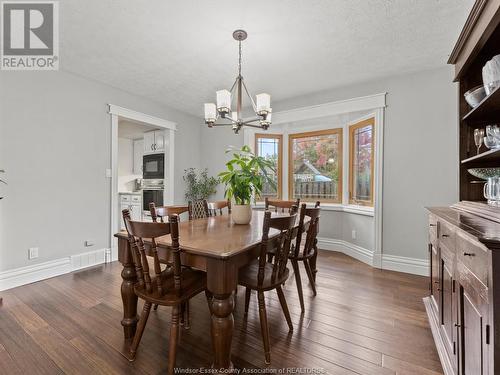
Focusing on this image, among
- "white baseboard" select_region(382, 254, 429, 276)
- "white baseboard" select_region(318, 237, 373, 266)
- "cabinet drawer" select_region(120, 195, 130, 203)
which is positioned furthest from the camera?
"cabinet drawer" select_region(120, 195, 130, 203)

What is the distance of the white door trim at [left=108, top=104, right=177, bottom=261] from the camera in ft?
11.8

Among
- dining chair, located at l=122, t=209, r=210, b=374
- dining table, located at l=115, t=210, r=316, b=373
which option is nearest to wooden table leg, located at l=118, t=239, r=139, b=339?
dining table, located at l=115, t=210, r=316, b=373

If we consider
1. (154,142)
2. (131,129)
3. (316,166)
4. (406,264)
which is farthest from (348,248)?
(131,129)

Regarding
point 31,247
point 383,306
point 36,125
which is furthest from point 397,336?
point 36,125

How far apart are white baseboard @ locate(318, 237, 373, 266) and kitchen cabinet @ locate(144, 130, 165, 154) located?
11.0 ft

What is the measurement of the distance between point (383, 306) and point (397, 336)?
48 cm

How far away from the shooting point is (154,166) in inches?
188

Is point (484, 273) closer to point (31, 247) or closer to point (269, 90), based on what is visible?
point (269, 90)

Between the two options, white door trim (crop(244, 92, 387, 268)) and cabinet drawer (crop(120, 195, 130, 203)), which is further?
cabinet drawer (crop(120, 195, 130, 203))

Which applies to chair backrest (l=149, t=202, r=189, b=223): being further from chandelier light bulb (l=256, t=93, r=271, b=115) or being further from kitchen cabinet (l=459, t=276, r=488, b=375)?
kitchen cabinet (l=459, t=276, r=488, b=375)

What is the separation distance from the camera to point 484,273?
90 cm

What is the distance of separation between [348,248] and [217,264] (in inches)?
125

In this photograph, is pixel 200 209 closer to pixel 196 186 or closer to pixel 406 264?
pixel 196 186

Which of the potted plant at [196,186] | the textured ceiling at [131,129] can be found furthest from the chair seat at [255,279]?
the textured ceiling at [131,129]
